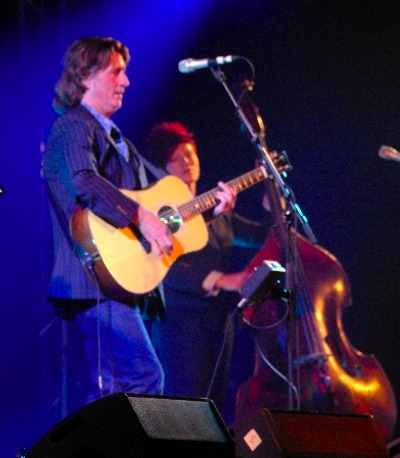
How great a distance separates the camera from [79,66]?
4152 millimetres

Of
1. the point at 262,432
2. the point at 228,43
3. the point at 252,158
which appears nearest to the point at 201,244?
the point at 262,432

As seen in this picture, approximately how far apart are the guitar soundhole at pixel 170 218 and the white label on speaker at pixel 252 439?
4.35 feet

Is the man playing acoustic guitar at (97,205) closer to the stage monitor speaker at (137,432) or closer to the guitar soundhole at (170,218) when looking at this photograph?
the guitar soundhole at (170,218)

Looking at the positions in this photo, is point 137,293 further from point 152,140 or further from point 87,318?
point 152,140

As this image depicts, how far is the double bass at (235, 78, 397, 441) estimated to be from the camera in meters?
4.17

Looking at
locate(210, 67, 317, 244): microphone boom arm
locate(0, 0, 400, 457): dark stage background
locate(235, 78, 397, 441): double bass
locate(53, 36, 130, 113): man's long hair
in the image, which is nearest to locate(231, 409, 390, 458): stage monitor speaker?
locate(235, 78, 397, 441): double bass

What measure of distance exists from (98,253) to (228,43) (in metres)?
2.85

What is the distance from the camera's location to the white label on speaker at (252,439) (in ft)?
9.85

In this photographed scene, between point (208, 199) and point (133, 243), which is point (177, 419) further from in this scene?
point (208, 199)

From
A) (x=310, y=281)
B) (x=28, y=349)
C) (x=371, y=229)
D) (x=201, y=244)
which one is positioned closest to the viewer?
(x=201, y=244)

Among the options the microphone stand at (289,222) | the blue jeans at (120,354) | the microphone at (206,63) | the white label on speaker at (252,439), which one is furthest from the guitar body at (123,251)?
the white label on speaker at (252,439)

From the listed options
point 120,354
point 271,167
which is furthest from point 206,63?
point 120,354

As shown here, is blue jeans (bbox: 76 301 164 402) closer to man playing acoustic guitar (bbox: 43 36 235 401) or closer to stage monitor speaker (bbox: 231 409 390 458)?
man playing acoustic guitar (bbox: 43 36 235 401)

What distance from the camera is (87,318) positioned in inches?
145
